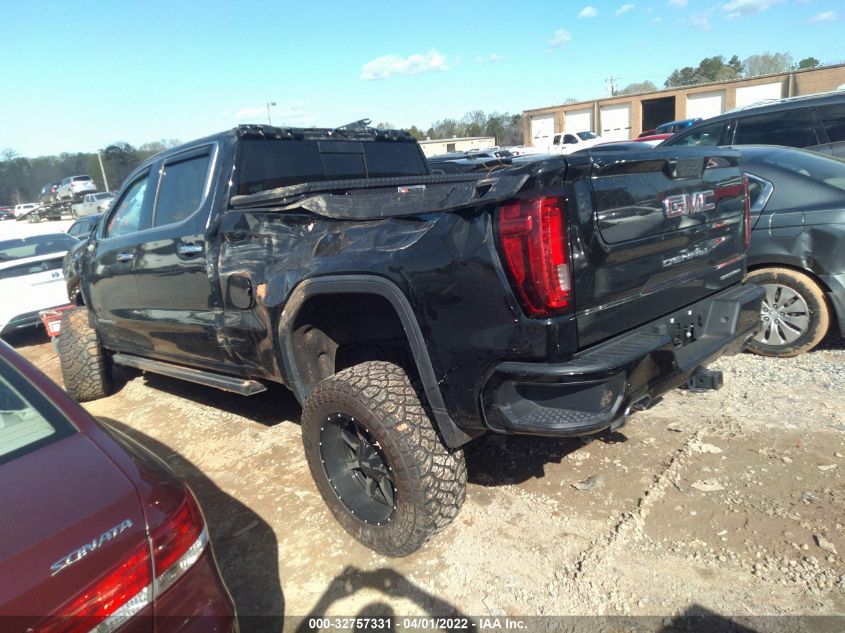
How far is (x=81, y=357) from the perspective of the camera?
523 centimetres

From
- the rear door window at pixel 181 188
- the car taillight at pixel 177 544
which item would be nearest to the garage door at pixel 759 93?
the rear door window at pixel 181 188

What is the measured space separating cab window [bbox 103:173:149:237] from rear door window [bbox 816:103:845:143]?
7.19 metres

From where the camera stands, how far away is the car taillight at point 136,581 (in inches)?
54.2

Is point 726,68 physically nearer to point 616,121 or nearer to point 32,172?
point 616,121

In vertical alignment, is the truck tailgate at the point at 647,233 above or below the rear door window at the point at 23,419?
above

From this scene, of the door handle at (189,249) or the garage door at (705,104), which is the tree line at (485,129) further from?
the door handle at (189,249)

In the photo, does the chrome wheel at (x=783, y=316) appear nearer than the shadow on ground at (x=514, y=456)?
No

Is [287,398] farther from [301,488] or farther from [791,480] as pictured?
[791,480]

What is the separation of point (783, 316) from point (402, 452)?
3.46 m

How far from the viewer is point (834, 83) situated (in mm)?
31859

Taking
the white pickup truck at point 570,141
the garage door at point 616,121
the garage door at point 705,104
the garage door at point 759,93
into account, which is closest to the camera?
the white pickup truck at point 570,141

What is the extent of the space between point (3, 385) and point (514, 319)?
1.82m

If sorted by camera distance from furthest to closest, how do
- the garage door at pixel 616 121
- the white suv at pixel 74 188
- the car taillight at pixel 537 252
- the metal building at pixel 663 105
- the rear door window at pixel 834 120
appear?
the garage door at pixel 616 121 < the white suv at pixel 74 188 < the metal building at pixel 663 105 < the rear door window at pixel 834 120 < the car taillight at pixel 537 252

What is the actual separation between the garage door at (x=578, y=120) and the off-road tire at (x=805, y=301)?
137 ft
